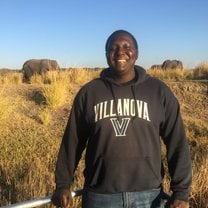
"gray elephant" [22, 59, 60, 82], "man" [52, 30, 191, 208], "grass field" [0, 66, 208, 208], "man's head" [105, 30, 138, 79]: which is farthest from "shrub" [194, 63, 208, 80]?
"man" [52, 30, 191, 208]

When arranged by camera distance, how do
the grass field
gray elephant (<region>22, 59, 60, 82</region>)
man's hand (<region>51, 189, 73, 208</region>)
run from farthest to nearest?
gray elephant (<region>22, 59, 60, 82</region>) → the grass field → man's hand (<region>51, 189, 73, 208</region>)

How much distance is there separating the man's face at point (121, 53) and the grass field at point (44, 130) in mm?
2080

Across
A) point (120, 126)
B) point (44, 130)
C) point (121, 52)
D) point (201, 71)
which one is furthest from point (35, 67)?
point (120, 126)

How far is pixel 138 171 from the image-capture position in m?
3.33

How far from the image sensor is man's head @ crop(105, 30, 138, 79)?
3.50m

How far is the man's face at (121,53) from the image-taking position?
11.5 feet

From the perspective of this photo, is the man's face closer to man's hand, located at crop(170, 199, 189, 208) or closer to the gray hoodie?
the gray hoodie

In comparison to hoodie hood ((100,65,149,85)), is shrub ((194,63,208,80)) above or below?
below

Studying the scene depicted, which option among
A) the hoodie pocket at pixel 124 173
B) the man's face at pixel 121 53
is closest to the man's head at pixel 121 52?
the man's face at pixel 121 53

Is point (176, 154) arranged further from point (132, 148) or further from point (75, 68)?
point (75, 68)

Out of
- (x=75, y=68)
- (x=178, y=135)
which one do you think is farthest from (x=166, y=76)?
(x=178, y=135)

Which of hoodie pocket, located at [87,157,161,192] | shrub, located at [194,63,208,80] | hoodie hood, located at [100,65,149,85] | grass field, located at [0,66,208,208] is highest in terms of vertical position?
Result: hoodie hood, located at [100,65,149,85]

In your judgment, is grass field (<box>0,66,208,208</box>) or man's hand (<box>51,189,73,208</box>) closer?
man's hand (<box>51,189,73,208</box>)

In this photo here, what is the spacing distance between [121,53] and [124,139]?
1.98 ft
